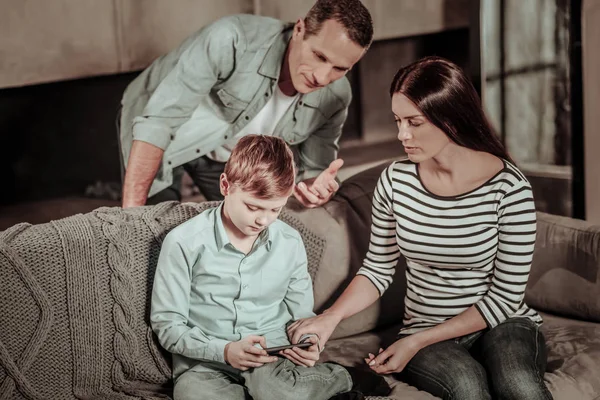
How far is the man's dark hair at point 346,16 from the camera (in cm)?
198

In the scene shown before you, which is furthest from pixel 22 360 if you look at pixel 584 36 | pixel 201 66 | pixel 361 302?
pixel 584 36

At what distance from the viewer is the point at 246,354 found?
155 cm

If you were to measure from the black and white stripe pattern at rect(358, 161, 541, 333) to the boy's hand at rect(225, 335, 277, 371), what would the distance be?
431mm

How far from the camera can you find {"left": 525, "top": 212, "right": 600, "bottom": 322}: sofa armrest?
2066mm

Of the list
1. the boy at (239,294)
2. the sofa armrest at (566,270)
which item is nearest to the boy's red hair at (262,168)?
the boy at (239,294)

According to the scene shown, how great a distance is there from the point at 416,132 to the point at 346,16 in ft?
1.40

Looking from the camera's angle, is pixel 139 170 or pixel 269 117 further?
pixel 269 117

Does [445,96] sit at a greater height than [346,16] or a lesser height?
lesser

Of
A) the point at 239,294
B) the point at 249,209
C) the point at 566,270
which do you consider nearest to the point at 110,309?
the point at 239,294

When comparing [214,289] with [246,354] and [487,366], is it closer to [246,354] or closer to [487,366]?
[246,354]

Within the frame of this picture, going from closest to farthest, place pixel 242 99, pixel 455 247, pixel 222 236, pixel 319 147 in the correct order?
pixel 222 236 < pixel 455 247 < pixel 242 99 < pixel 319 147

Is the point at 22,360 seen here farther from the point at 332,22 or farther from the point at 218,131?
the point at 332,22

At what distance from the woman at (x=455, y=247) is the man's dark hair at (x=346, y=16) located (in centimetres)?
30

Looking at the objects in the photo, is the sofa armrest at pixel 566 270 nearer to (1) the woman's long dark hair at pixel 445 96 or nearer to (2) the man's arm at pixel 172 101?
(1) the woman's long dark hair at pixel 445 96
